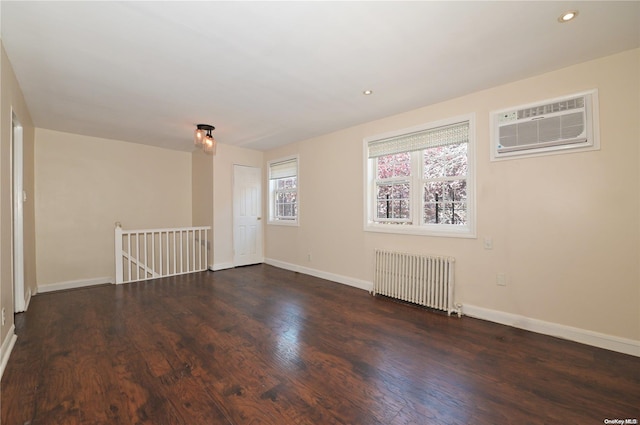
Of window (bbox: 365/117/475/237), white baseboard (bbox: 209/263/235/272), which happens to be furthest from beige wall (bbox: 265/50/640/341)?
white baseboard (bbox: 209/263/235/272)

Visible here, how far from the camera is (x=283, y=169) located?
5523 millimetres

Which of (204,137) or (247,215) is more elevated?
(204,137)

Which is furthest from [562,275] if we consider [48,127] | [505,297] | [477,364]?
[48,127]

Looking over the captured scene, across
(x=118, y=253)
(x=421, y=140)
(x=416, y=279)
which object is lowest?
(x=416, y=279)

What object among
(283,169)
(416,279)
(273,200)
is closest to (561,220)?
(416,279)

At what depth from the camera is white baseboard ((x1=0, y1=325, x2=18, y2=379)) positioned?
200 cm

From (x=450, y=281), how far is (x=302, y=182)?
3.01 m

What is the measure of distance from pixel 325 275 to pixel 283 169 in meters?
2.32

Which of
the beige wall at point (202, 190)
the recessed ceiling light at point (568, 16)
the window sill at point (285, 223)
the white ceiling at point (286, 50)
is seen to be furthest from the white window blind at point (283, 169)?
the recessed ceiling light at point (568, 16)

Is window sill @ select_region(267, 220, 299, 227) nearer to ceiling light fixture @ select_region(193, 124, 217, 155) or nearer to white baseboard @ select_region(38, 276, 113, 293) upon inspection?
ceiling light fixture @ select_region(193, 124, 217, 155)

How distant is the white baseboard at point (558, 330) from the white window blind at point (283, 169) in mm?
3638

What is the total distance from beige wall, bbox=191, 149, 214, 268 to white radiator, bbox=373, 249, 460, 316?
11.2 feet

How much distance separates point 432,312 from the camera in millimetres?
3160

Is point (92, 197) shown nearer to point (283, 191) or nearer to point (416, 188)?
point (283, 191)
